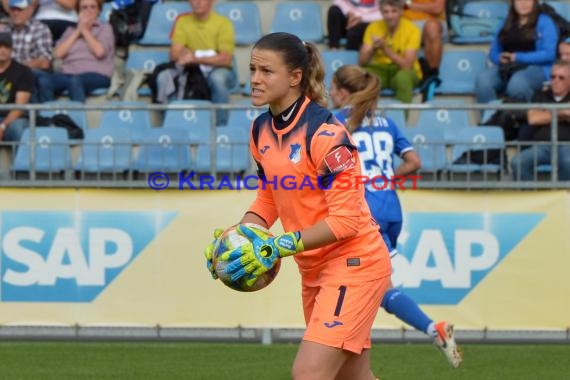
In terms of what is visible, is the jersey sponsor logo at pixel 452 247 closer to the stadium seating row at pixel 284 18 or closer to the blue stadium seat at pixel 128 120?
the blue stadium seat at pixel 128 120

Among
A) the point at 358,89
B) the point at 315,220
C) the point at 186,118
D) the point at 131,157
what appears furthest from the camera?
the point at 186,118

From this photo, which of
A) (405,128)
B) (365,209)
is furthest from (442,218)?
(365,209)

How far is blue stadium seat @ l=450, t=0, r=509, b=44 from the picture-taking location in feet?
46.6

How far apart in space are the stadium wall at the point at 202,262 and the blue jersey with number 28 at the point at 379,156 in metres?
1.76

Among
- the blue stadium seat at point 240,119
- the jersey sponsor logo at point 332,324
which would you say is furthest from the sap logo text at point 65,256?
the jersey sponsor logo at point 332,324

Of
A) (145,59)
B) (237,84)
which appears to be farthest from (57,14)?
(237,84)

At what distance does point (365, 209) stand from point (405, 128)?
6.25m

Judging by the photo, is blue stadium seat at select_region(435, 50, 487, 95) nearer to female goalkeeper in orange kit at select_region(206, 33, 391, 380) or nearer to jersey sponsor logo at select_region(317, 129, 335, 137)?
female goalkeeper in orange kit at select_region(206, 33, 391, 380)

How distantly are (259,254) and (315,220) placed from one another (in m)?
0.35

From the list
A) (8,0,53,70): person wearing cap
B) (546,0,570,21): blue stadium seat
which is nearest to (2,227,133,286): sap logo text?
(8,0,53,70): person wearing cap

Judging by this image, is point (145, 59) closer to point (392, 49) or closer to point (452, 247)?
point (392, 49)

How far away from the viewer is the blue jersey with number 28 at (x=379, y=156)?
8.98 meters

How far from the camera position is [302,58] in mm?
5652

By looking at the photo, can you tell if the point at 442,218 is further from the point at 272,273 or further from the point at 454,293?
the point at 272,273
